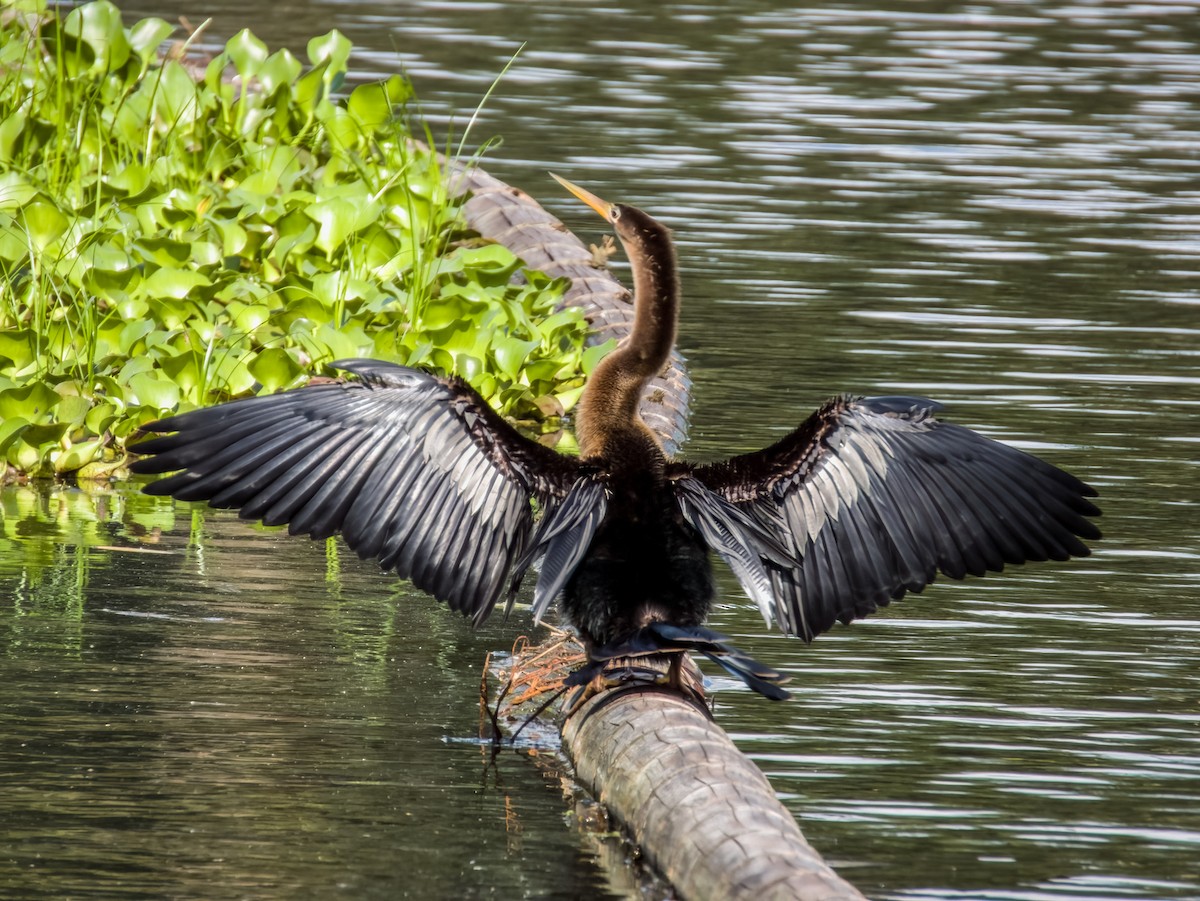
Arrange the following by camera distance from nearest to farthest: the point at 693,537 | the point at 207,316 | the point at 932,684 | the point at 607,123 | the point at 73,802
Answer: the point at 73,802 → the point at 693,537 → the point at 932,684 → the point at 207,316 → the point at 607,123

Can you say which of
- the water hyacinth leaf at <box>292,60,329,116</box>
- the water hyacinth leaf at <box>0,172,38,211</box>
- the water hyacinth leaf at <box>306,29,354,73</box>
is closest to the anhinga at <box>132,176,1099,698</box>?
the water hyacinth leaf at <box>0,172,38,211</box>

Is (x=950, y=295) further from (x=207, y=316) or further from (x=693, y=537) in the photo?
(x=693, y=537)

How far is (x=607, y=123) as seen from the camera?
16.1m

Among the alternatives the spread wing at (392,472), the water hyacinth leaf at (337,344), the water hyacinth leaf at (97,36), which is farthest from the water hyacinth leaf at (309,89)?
the spread wing at (392,472)

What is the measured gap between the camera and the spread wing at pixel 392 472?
531cm

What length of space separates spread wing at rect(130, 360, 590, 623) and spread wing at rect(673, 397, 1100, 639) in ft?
1.71

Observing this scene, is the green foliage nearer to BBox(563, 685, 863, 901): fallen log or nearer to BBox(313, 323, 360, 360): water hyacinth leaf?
BBox(313, 323, 360, 360): water hyacinth leaf

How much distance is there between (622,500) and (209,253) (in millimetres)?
4334

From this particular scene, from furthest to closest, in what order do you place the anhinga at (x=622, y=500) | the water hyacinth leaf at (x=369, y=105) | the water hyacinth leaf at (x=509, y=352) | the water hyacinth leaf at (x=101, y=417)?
the water hyacinth leaf at (x=369, y=105), the water hyacinth leaf at (x=509, y=352), the water hyacinth leaf at (x=101, y=417), the anhinga at (x=622, y=500)

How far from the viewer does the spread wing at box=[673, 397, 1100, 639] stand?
18.4 ft

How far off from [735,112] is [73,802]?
41.0 ft

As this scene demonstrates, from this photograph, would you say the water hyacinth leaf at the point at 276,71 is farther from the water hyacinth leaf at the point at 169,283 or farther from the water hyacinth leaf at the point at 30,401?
the water hyacinth leaf at the point at 30,401

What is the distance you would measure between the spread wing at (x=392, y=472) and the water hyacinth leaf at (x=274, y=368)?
2.82 m

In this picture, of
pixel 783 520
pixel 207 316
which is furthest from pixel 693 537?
pixel 207 316
